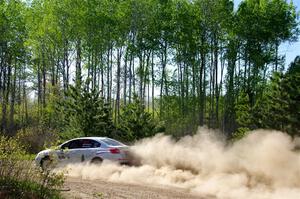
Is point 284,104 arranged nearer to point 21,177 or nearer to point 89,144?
point 89,144

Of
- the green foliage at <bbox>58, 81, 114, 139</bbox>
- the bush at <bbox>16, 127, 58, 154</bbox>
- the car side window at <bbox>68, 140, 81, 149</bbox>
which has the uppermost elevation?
the green foliage at <bbox>58, 81, 114, 139</bbox>

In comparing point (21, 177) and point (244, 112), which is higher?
point (244, 112)

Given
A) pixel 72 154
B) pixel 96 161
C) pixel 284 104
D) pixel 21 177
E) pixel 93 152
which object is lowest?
pixel 96 161

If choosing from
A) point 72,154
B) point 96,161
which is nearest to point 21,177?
point 96,161

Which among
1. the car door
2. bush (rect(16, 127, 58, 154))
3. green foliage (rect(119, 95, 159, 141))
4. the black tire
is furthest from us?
bush (rect(16, 127, 58, 154))

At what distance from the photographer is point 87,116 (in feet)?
100

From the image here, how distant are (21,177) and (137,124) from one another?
2186 cm

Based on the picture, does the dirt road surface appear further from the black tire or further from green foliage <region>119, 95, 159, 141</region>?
green foliage <region>119, 95, 159, 141</region>

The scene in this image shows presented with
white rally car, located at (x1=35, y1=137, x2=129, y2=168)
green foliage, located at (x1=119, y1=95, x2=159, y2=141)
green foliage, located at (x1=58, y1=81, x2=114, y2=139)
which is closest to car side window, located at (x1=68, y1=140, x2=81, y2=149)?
white rally car, located at (x1=35, y1=137, x2=129, y2=168)

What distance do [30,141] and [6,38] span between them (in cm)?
1658

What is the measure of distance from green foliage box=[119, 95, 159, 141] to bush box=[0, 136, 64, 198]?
2141cm

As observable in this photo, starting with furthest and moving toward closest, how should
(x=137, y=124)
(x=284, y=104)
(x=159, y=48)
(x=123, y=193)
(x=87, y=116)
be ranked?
1. (x=159, y=48)
2. (x=137, y=124)
3. (x=284, y=104)
4. (x=87, y=116)
5. (x=123, y=193)

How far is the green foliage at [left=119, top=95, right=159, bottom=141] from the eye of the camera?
32219 mm

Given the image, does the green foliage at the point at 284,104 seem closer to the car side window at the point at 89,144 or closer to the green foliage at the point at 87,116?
the green foliage at the point at 87,116
